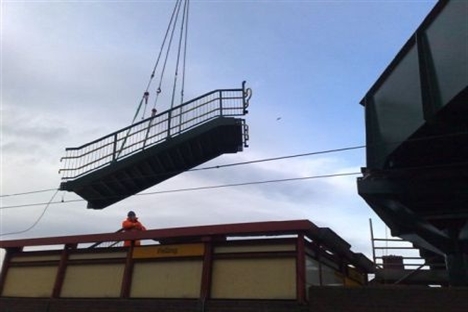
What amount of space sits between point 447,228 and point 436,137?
454 centimetres

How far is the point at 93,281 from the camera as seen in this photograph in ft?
35.8

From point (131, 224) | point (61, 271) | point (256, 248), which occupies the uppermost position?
point (131, 224)

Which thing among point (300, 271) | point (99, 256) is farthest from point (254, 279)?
point (99, 256)

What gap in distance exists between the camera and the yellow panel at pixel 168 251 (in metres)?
9.87

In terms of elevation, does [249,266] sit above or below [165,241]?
below

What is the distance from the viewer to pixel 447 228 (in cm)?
1324

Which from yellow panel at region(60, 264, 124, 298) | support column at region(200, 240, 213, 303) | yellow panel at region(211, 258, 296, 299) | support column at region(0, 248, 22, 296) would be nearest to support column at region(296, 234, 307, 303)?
yellow panel at region(211, 258, 296, 299)

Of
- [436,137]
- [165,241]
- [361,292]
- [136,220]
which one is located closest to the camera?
[361,292]

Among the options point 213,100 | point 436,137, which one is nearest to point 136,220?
point 213,100

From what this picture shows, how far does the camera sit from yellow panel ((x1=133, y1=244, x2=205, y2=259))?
388 inches

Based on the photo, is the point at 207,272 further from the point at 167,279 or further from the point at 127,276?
the point at 127,276

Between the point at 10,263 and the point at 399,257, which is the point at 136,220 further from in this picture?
the point at 399,257

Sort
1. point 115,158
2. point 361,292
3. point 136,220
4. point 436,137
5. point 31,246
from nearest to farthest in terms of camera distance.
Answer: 1. point 361,292
2. point 436,137
3. point 31,246
4. point 136,220
5. point 115,158

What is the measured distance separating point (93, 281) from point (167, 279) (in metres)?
2.07
